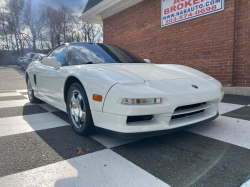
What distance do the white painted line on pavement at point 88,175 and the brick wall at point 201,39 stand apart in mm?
4061

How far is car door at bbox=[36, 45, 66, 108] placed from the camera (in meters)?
2.88

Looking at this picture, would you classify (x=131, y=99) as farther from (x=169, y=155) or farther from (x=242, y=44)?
(x=242, y=44)

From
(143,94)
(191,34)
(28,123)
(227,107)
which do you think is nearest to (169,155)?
(143,94)

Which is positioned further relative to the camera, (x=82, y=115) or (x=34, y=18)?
(x=34, y=18)

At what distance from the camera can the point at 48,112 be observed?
3.62 metres

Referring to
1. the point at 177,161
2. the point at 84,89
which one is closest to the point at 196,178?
the point at 177,161

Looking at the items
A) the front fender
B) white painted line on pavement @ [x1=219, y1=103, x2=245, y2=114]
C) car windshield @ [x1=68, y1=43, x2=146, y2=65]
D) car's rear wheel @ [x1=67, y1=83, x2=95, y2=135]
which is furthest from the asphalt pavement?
car windshield @ [x1=68, y1=43, x2=146, y2=65]

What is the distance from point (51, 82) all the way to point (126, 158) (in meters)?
1.91

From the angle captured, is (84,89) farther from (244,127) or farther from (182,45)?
(182,45)

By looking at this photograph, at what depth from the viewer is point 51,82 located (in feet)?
10.2

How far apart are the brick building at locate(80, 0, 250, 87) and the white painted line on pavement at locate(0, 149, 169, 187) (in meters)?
4.05

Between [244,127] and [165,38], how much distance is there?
4434 mm

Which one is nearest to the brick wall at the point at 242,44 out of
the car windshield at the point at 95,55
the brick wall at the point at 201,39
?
the brick wall at the point at 201,39

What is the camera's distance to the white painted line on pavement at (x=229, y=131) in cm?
213
